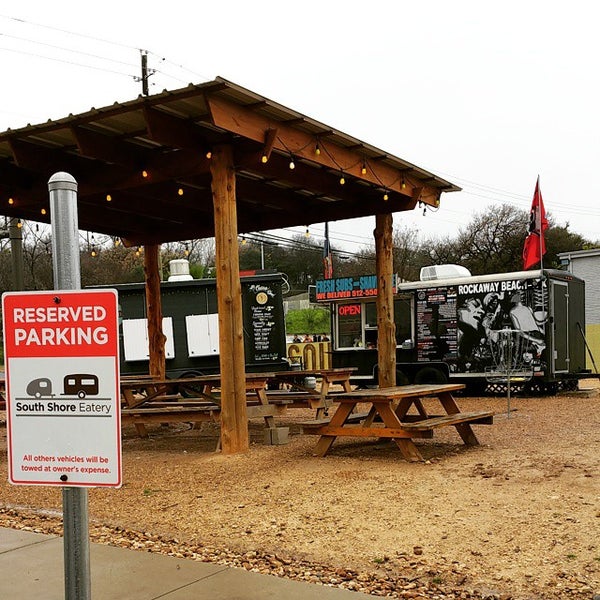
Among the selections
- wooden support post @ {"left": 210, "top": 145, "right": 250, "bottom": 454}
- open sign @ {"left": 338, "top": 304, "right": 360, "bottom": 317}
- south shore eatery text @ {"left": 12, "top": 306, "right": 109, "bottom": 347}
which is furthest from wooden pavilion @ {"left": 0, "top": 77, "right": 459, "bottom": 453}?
south shore eatery text @ {"left": 12, "top": 306, "right": 109, "bottom": 347}

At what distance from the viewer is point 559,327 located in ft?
53.9

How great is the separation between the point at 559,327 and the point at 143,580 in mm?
13670

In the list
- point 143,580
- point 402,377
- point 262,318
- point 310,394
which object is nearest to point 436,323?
point 402,377

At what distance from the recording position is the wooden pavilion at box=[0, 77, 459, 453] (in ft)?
27.8

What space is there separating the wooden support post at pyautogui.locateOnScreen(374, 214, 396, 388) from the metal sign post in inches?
388

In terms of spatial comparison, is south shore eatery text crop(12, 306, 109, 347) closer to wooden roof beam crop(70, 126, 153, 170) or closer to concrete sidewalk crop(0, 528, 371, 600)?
concrete sidewalk crop(0, 528, 371, 600)

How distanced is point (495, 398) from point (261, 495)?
1112 centimetres

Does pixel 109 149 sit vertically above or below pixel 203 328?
above

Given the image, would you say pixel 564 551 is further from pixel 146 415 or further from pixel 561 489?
pixel 146 415

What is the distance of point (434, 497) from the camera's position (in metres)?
6.24

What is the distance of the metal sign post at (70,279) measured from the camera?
2.38 metres

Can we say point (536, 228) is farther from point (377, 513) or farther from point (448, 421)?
point (377, 513)

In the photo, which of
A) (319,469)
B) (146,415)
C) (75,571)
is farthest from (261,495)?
(75,571)

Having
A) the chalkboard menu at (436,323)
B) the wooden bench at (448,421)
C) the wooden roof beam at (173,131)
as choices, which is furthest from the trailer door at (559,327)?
the wooden roof beam at (173,131)
